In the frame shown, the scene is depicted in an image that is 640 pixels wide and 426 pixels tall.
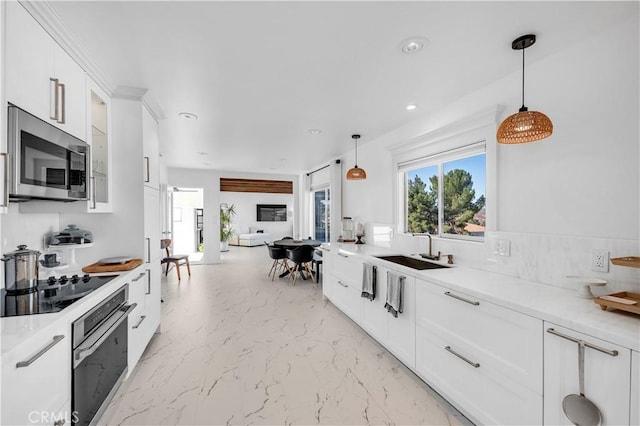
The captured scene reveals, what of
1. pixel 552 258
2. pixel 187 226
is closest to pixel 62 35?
pixel 552 258

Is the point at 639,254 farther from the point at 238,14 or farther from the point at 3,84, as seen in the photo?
the point at 3,84

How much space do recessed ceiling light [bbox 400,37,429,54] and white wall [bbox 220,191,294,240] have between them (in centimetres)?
924

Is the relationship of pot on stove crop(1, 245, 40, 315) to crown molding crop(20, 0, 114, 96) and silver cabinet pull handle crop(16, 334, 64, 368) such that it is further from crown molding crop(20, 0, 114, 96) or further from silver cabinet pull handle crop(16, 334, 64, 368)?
crown molding crop(20, 0, 114, 96)

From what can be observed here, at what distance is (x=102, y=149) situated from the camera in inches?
98.9

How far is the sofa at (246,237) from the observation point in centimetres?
1054

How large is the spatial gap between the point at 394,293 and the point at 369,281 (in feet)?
1.58

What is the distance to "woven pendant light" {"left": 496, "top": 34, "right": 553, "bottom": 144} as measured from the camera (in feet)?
5.55

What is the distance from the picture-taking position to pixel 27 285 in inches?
65.1

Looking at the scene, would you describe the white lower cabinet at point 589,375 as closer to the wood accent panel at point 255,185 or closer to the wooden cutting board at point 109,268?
the wooden cutting board at point 109,268

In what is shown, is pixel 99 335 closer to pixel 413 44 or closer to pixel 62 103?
pixel 62 103

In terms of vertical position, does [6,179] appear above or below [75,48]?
below

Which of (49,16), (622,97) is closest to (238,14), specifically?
(49,16)

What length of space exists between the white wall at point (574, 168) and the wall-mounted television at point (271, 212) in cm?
933

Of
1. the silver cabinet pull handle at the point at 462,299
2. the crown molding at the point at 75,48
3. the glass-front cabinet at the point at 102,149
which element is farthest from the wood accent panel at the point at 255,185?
the silver cabinet pull handle at the point at 462,299
